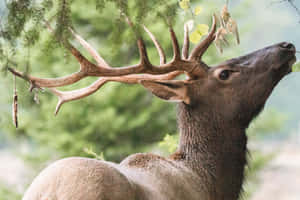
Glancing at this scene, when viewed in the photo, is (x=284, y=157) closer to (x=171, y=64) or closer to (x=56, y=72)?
(x=56, y=72)

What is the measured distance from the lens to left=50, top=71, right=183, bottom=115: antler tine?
2119mm

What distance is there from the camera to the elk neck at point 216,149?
230cm

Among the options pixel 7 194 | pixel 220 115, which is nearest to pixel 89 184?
pixel 220 115

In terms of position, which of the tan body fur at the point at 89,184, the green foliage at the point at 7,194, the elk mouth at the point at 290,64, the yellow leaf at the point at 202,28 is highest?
the yellow leaf at the point at 202,28

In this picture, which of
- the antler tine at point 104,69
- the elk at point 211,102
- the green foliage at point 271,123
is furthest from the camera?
the green foliage at point 271,123

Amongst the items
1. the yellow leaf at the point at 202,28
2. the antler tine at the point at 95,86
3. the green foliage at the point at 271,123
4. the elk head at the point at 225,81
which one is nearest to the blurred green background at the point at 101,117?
the green foliage at the point at 271,123

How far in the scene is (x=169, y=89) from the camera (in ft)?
7.56

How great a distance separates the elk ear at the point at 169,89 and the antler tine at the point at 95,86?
3.2 inches

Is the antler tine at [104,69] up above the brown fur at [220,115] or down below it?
above

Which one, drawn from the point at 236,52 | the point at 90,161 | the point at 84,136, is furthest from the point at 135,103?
the point at 90,161

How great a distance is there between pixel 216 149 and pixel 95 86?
29.2 inches

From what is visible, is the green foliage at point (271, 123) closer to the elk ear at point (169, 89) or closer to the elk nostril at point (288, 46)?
the elk nostril at point (288, 46)

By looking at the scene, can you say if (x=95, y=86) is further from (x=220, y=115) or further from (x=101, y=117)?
(x=101, y=117)

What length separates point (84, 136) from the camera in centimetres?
663
